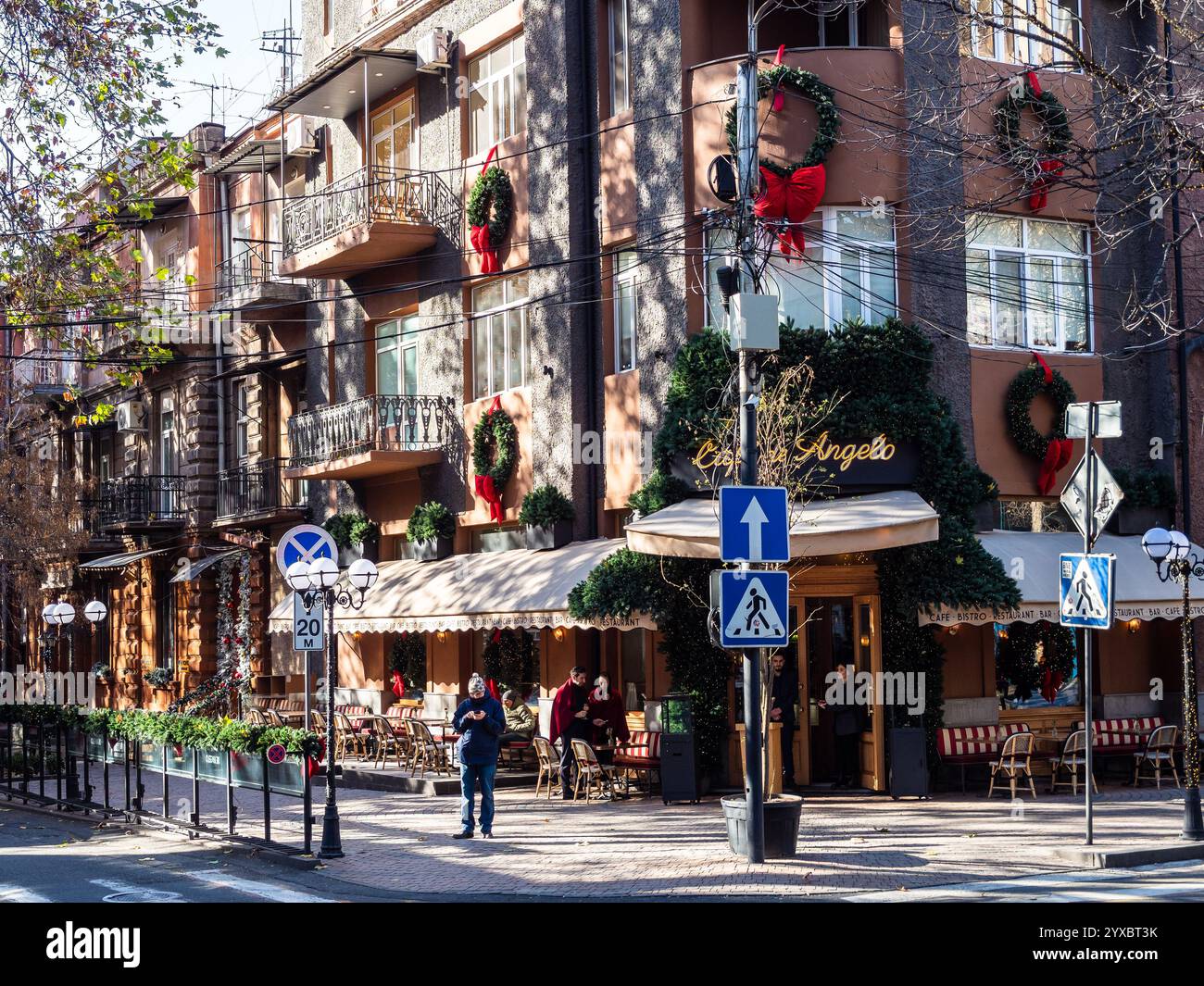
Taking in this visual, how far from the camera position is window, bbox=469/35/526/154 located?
85.5ft

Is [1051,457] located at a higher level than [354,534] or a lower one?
higher

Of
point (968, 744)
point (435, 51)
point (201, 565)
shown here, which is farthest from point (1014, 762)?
point (201, 565)

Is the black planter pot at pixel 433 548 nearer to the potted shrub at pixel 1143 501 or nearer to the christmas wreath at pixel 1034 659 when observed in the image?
the christmas wreath at pixel 1034 659

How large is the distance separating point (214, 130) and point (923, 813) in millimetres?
26016

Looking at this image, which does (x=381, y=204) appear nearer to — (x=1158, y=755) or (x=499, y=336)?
(x=499, y=336)

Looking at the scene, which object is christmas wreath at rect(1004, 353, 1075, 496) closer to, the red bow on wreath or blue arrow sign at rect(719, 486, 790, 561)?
the red bow on wreath

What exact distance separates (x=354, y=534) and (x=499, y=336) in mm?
5740

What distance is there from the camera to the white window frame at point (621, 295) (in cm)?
2295

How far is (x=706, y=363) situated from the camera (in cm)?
2105

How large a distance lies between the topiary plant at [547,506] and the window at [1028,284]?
6.54 meters

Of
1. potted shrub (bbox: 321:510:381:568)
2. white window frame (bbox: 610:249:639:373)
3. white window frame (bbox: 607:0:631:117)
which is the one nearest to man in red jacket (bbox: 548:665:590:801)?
white window frame (bbox: 610:249:639:373)

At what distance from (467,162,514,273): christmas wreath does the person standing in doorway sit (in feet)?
29.0

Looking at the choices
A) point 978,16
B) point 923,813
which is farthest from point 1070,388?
point 978,16

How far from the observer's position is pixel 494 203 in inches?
1016
